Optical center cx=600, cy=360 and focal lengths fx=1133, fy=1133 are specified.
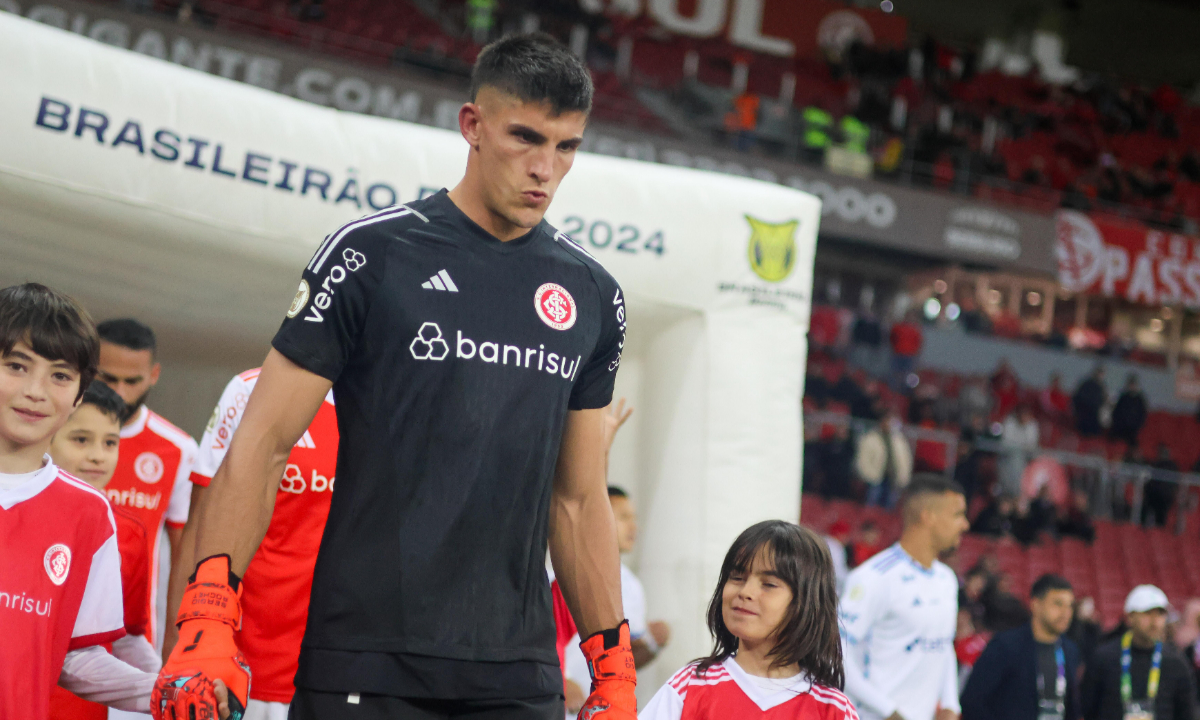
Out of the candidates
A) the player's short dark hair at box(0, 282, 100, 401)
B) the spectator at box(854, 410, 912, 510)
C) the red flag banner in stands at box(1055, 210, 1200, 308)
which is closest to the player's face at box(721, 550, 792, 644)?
the player's short dark hair at box(0, 282, 100, 401)

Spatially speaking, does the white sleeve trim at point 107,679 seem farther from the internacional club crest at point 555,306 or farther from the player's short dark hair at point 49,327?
the internacional club crest at point 555,306

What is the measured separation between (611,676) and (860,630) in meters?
3.32

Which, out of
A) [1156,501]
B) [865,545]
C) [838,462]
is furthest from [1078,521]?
[865,545]

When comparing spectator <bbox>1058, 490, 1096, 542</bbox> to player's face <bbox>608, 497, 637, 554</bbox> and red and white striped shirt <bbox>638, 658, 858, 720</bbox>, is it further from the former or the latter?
red and white striped shirt <bbox>638, 658, 858, 720</bbox>

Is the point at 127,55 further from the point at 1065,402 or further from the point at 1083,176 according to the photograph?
the point at 1083,176

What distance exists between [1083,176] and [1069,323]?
268cm

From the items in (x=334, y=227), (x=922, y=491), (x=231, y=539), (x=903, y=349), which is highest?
(x=903, y=349)

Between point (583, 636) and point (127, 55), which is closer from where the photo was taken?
point (583, 636)

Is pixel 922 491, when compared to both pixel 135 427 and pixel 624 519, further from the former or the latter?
pixel 135 427

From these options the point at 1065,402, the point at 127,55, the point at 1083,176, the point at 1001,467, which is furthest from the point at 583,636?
the point at 1083,176

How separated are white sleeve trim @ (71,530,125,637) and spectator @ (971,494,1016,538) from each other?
39.0 ft

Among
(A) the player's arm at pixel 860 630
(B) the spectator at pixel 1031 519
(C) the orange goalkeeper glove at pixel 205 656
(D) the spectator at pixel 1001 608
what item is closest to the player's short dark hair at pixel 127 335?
(C) the orange goalkeeper glove at pixel 205 656

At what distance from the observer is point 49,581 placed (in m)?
2.42

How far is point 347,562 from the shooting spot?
6.19ft
